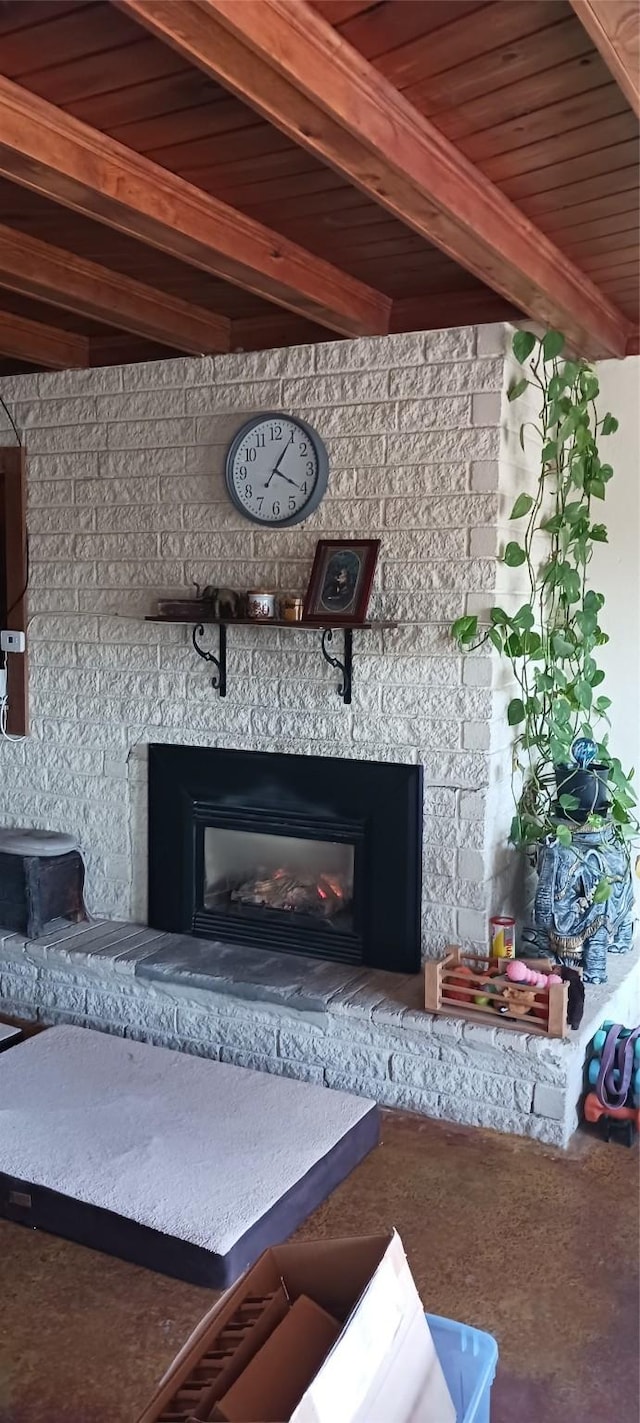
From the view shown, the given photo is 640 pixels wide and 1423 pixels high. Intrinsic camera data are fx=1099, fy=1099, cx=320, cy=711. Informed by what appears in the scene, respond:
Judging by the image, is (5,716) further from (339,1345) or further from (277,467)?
(339,1345)

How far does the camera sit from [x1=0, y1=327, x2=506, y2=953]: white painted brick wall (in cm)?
296

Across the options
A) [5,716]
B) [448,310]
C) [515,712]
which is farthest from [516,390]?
[5,716]

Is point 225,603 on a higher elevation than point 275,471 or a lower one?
lower

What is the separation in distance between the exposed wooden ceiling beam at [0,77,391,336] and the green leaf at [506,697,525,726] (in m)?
1.10

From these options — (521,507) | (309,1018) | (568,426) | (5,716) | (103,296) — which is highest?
(103,296)

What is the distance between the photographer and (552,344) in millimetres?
2846

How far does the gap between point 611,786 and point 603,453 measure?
102cm

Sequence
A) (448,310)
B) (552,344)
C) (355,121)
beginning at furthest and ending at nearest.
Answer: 1. (448,310)
2. (552,344)
3. (355,121)

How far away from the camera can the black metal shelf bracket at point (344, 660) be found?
310cm

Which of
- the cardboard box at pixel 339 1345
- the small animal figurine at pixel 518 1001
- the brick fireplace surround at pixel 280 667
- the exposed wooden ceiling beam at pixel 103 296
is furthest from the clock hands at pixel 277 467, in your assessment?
the cardboard box at pixel 339 1345

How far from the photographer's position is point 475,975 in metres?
2.79

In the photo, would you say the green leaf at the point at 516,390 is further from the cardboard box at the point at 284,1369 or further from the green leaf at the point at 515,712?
the cardboard box at the point at 284,1369

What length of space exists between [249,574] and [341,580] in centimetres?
36

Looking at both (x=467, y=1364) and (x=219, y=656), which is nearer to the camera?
(x=467, y=1364)
